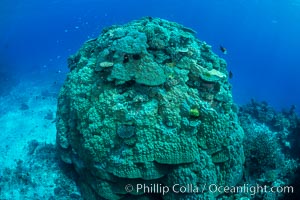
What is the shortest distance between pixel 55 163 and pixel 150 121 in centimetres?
601

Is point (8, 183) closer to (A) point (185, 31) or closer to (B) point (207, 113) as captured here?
(B) point (207, 113)

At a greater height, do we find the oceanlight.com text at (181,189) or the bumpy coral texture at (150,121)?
the bumpy coral texture at (150,121)

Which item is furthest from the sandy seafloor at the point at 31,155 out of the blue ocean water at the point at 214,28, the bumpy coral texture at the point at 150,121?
the blue ocean water at the point at 214,28

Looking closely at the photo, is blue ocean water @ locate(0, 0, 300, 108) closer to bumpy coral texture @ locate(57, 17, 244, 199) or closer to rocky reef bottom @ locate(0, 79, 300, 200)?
rocky reef bottom @ locate(0, 79, 300, 200)

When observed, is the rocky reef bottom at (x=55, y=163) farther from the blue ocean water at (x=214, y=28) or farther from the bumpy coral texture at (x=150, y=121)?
the blue ocean water at (x=214, y=28)

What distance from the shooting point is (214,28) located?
12269 centimetres

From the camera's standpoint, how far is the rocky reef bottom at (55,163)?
9.41 m

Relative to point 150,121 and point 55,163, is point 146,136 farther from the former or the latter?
point 55,163

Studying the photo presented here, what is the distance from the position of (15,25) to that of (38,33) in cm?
1659

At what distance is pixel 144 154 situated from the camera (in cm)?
705

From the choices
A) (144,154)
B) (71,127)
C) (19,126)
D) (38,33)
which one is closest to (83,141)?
(71,127)

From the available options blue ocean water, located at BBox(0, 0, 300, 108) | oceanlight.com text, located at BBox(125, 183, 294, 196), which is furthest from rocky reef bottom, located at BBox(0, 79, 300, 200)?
blue ocean water, located at BBox(0, 0, 300, 108)

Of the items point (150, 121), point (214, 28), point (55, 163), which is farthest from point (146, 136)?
point (214, 28)

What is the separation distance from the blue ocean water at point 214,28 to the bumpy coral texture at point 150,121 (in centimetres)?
3954
